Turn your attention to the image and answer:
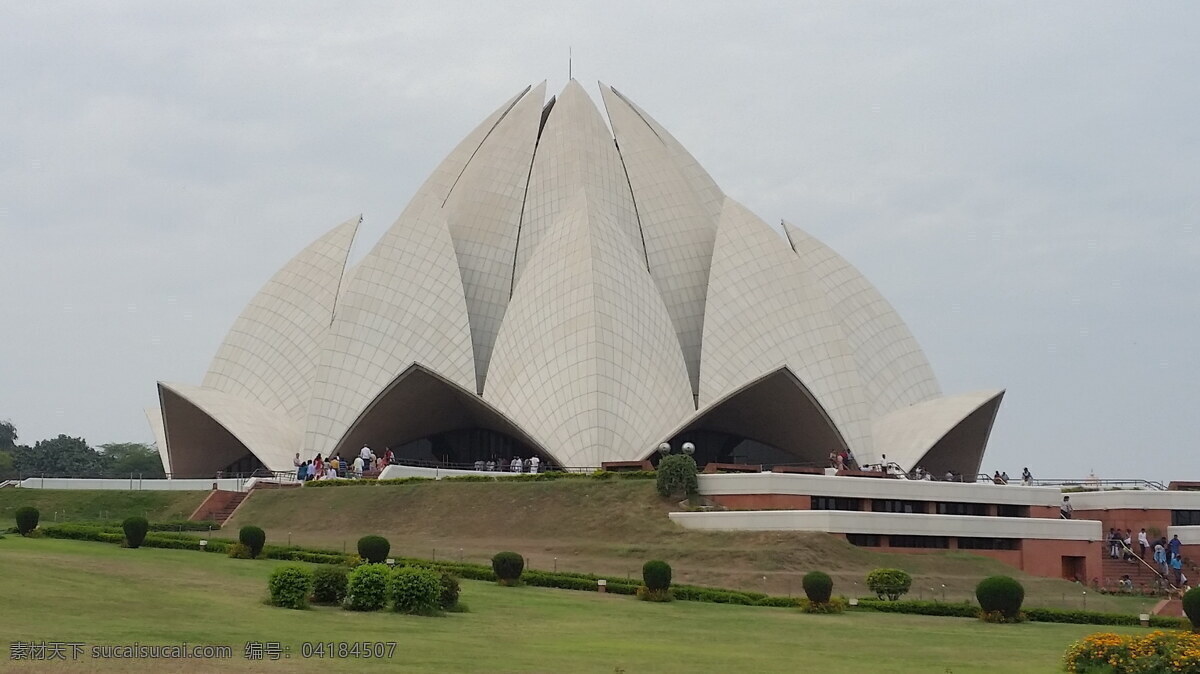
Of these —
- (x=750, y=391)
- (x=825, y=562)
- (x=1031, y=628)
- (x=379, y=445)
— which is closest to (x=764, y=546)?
(x=825, y=562)

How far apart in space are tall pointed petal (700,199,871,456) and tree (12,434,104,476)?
3374 centimetres

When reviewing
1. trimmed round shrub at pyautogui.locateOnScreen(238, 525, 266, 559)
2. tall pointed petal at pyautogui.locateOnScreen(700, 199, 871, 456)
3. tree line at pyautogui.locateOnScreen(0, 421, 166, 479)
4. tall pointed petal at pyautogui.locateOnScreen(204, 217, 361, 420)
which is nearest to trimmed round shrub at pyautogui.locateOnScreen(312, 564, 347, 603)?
trimmed round shrub at pyautogui.locateOnScreen(238, 525, 266, 559)

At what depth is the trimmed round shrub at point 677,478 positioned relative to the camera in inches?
1043

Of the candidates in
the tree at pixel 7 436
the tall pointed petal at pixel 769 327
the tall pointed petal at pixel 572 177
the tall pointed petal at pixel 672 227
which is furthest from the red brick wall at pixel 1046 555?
the tree at pixel 7 436

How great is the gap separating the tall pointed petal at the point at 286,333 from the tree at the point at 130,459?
2363cm

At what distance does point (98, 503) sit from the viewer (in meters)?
30.4

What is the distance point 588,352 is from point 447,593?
20.3 metres

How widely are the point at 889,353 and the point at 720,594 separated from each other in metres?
24.6

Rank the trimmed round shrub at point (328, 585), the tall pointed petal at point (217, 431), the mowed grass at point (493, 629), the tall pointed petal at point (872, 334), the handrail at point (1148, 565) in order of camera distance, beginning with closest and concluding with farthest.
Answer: the mowed grass at point (493, 629) → the trimmed round shrub at point (328, 585) → the handrail at point (1148, 565) → the tall pointed petal at point (217, 431) → the tall pointed petal at point (872, 334)

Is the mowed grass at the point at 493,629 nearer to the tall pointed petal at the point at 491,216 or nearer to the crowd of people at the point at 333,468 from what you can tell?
the crowd of people at the point at 333,468

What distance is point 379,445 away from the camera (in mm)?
40156

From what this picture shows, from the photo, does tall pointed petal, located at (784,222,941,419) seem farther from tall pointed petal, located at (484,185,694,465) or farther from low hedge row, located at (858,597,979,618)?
low hedge row, located at (858,597,979,618)

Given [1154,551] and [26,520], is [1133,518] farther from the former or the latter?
[26,520]

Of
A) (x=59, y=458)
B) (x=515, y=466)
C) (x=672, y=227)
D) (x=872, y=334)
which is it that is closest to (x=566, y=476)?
(x=515, y=466)
